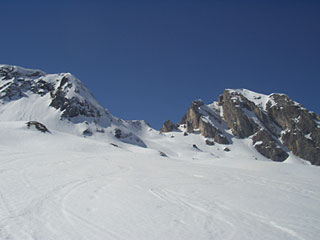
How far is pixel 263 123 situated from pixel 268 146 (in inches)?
747

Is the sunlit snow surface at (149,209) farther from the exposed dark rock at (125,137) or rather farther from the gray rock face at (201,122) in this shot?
the gray rock face at (201,122)

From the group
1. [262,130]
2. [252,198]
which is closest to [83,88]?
[252,198]

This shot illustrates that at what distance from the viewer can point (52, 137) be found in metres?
33.4

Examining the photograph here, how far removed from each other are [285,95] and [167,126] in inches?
3171

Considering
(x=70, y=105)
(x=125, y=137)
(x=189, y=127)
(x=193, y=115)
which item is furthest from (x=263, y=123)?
(x=70, y=105)

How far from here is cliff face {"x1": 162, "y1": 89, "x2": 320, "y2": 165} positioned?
11586cm

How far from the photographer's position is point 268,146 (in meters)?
116

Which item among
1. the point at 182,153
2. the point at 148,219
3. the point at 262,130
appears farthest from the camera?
the point at 262,130

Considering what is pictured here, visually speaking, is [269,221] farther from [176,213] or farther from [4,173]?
[4,173]

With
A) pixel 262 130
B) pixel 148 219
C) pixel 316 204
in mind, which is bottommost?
pixel 148 219

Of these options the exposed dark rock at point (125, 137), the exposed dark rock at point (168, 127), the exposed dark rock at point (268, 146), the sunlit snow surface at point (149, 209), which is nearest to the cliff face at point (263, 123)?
the exposed dark rock at point (268, 146)

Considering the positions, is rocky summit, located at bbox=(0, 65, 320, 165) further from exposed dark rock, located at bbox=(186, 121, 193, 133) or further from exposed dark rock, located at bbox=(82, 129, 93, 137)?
exposed dark rock, located at bbox=(186, 121, 193, 133)

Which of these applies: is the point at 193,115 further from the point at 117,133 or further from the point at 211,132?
the point at 117,133

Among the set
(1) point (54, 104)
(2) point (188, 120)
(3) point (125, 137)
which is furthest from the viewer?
(2) point (188, 120)
